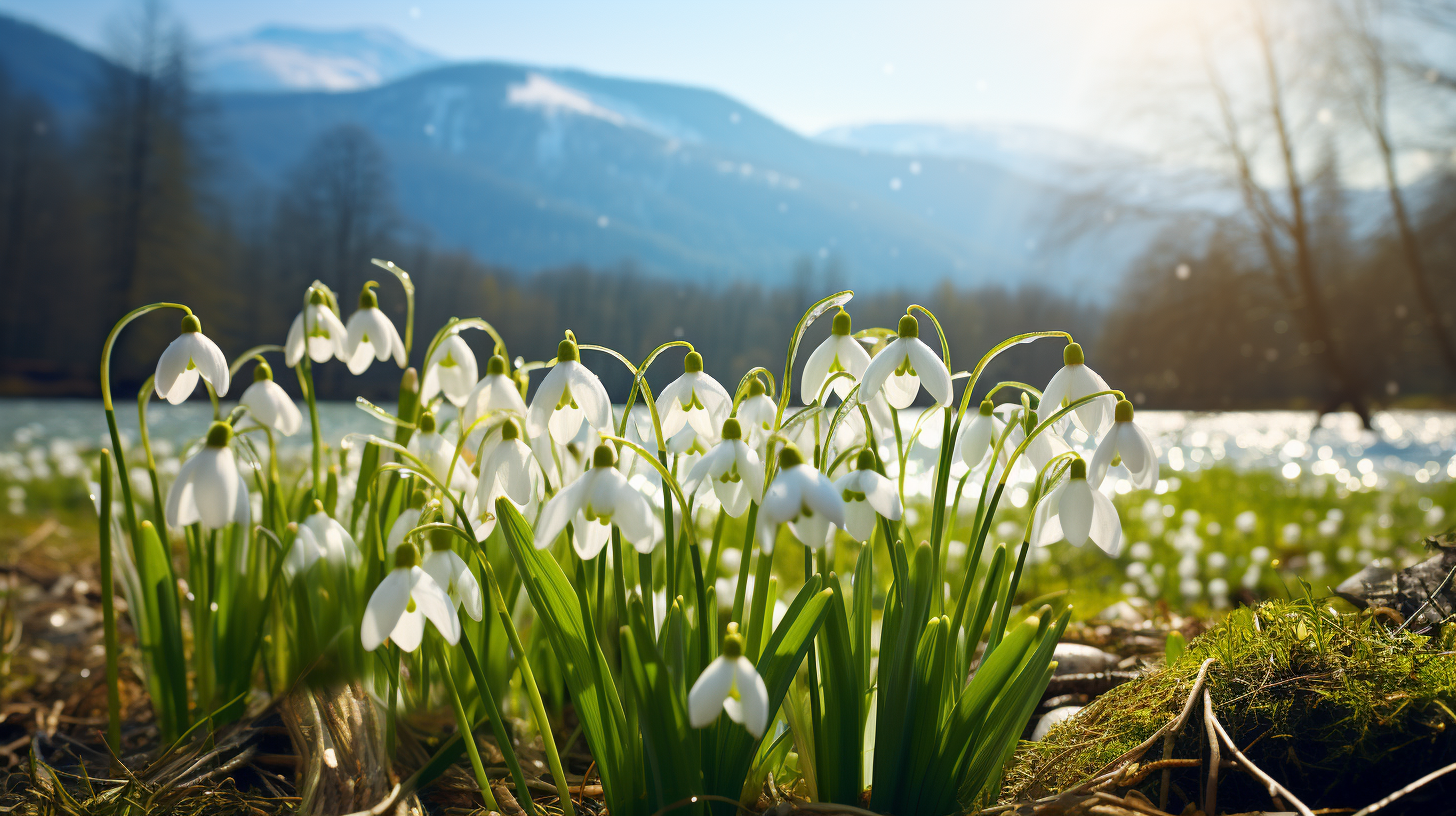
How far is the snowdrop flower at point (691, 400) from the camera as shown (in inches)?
41.1

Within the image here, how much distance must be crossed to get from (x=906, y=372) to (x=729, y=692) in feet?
1.62

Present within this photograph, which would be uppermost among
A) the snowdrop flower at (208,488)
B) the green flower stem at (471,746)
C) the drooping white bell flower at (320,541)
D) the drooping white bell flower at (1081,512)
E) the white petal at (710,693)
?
the drooping white bell flower at (1081,512)

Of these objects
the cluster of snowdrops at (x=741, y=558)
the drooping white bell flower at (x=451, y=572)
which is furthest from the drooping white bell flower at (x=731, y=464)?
the drooping white bell flower at (x=451, y=572)

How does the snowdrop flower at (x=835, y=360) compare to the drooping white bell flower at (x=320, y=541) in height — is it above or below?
above

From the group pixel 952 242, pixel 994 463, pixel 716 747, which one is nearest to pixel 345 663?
pixel 716 747

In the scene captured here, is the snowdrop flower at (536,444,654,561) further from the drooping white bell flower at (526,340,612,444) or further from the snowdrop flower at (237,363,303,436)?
the snowdrop flower at (237,363,303,436)

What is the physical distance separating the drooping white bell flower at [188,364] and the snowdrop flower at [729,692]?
0.86 metres

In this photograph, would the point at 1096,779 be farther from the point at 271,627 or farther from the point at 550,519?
the point at 271,627

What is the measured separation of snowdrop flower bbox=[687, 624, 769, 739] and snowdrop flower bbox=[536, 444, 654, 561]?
17 cm

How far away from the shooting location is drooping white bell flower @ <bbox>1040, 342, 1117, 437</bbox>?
3.39 feet

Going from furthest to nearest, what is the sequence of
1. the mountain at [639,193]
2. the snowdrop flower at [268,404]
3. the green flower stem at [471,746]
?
the mountain at [639,193]
the snowdrop flower at [268,404]
the green flower stem at [471,746]

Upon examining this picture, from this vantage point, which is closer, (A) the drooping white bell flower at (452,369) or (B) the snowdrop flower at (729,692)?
(B) the snowdrop flower at (729,692)

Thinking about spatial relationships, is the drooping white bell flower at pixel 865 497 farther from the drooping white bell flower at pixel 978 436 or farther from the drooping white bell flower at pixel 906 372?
the drooping white bell flower at pixel 978 436

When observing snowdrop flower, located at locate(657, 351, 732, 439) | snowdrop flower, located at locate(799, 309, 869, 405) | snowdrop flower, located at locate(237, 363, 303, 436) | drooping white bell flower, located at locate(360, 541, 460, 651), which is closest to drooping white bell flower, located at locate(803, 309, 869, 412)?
snowdrop flower, located at locate(799, 309, 869, 405)
